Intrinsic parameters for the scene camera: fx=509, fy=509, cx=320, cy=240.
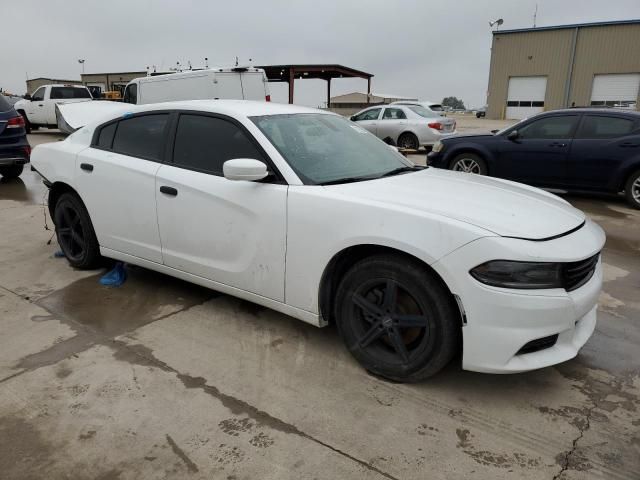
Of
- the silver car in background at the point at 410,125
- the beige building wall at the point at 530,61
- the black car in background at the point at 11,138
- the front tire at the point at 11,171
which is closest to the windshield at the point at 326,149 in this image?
the black car in background at the point at 11,138

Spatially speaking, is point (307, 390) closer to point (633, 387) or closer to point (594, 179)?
point (633, 387)

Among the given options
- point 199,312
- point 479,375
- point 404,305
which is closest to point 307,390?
point 404,305

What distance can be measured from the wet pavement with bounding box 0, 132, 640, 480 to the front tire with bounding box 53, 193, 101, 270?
66cm

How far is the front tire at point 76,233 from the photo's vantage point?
4570mm

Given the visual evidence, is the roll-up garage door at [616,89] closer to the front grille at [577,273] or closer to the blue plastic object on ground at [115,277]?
the front grille at [577,273]

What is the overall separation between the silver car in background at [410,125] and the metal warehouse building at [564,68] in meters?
23.0

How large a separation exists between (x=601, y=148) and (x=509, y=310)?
6.62 meters

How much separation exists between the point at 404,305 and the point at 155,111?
103 inches

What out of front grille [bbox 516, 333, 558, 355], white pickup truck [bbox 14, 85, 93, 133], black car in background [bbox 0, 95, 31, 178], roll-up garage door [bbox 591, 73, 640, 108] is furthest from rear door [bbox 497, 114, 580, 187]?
roll-up garage door [bbox 591, 73, 640, 108]

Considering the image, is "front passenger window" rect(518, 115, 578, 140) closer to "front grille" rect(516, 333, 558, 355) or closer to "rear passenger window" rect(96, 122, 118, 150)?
"front grille" rect(516, 333, 558, 355)

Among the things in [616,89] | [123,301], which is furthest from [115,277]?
[616,89]

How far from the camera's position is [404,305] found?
285 centimetres

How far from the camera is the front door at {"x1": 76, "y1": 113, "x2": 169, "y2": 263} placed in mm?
3965

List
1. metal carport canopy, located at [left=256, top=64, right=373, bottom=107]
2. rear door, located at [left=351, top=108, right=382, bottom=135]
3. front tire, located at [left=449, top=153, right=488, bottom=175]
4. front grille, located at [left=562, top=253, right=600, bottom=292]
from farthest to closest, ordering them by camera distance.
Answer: metal carport canopy, located at [left=256, top=64, right=373, bottom=107], rear door, located at [left=351, top=108, right=382, bottom=135], front tire, located at [left=449, top=153, right=488, bottom=175], front grille, located at [left=562, top=253, right=600, bottom=292]
